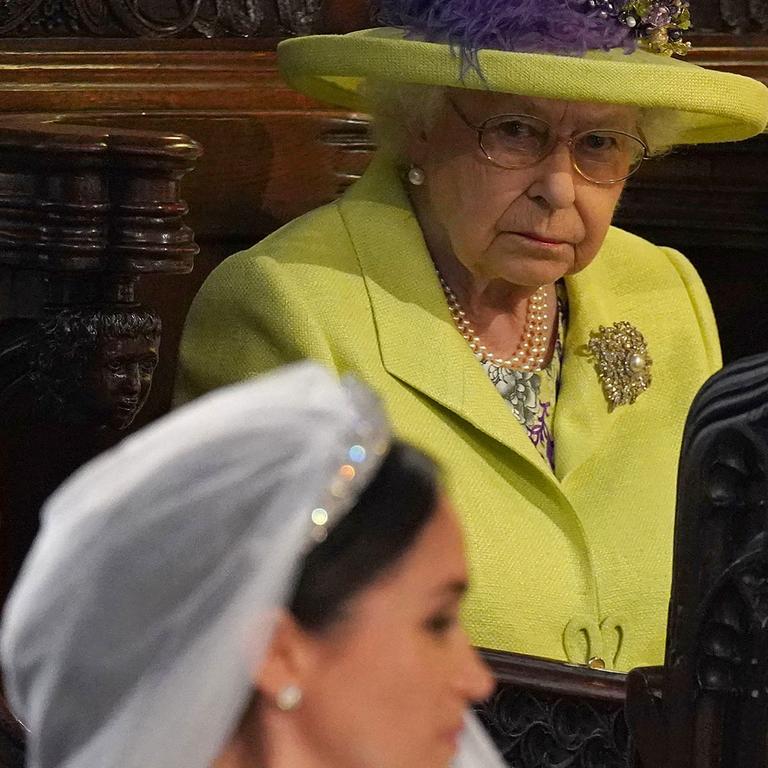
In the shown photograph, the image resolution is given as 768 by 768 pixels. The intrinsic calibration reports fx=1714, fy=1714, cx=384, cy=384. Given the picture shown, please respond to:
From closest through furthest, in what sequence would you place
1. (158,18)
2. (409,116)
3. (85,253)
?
1. (85,253)
2. (409,116)
3. (158,18)

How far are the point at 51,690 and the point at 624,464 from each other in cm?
161

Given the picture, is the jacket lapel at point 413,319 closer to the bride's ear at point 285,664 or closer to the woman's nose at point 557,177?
the woman's nose at point 557,177

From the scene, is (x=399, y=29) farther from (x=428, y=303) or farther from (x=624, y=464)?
(x=624, y=464)

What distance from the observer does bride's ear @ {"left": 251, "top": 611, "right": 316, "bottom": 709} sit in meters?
0.79

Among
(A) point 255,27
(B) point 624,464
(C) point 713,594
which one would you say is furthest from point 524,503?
(C) point 713,594

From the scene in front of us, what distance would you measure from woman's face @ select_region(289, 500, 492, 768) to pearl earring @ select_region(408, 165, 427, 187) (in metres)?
1.55

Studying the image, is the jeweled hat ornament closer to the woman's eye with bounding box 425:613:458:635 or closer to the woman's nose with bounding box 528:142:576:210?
the woman's nose with bounding box 528:142:576:210

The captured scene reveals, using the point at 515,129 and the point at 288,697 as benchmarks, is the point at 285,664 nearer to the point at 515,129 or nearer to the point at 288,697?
the point at 288,697

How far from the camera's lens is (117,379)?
1.71m

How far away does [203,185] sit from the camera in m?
2.52

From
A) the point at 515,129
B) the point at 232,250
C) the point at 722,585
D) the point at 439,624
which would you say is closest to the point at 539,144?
the point at 515,129

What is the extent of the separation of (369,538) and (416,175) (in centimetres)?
157

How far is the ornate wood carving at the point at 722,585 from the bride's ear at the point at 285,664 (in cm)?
36

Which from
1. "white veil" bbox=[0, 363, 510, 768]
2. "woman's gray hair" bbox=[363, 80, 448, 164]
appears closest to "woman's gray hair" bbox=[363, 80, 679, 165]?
"woman's gray hair" bbox=[363, 80, 448, 164]
